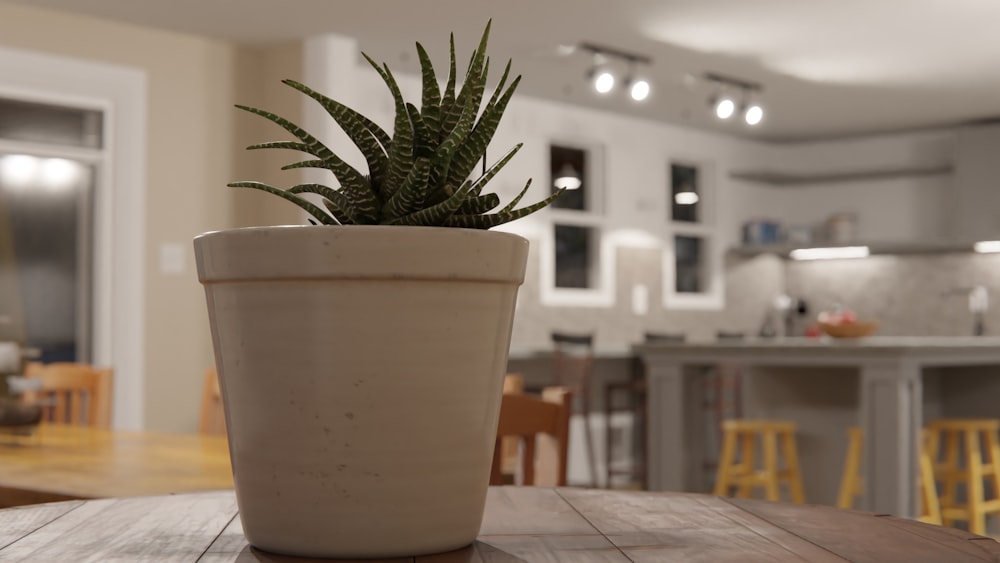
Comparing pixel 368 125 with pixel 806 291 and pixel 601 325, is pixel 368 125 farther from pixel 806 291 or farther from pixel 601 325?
pixel 806 291

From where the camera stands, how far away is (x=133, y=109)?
5.93m

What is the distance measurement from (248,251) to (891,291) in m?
9.07

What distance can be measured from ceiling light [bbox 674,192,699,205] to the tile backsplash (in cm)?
53

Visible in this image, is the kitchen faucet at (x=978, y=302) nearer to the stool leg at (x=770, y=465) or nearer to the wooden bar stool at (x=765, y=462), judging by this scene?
the wooden bar stool at (x=765, y=462)

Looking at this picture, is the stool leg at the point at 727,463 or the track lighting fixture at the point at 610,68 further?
the track lighting fixture at the point at 610,68

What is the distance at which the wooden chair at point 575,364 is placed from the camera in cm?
690

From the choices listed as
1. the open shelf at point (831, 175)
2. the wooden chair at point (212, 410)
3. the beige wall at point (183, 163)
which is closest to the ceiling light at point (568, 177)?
the open shelf at point (831, 175)

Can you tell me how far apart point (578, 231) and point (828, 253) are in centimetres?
259

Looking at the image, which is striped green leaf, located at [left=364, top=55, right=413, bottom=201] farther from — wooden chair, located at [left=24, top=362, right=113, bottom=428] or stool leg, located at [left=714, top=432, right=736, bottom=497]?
stool leg, located at [left=714, top=432, right=736, bottom=497]

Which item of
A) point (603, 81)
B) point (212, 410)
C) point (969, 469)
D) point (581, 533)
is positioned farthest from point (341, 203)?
point (603, 81)

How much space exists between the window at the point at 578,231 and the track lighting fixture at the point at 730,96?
3.66 feet

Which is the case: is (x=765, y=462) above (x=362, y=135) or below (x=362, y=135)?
below

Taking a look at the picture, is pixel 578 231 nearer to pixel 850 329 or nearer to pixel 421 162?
pixel 850 329

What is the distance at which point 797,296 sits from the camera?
9.70 metres
